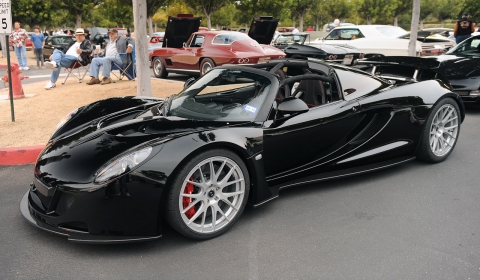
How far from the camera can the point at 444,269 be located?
2910 millimetres

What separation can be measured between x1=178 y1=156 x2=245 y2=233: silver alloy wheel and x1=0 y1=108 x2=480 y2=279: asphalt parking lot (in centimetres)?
15

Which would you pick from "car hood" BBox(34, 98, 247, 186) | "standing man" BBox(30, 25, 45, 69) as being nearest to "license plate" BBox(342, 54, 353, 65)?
"car hood" BBox(34, 98, 247, 186)

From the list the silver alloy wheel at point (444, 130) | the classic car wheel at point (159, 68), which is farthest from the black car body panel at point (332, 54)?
the silver alloy wheel at point (444, 130)

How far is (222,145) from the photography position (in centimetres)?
331

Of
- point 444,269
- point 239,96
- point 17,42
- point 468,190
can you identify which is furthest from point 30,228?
point 17,42

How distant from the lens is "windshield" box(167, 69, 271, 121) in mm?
3809

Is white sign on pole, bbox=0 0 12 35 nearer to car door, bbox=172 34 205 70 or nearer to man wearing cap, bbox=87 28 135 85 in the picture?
man wearing cap, bbox=87 28 135 85

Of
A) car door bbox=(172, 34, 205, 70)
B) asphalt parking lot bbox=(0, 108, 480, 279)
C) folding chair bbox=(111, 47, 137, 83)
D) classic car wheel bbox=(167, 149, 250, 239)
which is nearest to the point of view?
asphalt parking lot bbox=(0, 108, 480, 279)

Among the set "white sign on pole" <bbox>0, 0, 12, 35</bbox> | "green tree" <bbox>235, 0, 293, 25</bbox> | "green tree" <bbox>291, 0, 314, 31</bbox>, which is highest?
"green tree" <bbox>291, 0, 314, 31</bbox>

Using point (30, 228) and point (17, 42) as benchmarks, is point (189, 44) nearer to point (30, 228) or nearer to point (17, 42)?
point (17, 42)

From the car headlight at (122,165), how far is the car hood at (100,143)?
53 mm

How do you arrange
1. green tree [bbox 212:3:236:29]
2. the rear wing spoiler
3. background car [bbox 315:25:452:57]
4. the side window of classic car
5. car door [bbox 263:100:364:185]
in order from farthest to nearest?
green tree [bbox 212:3:236:29], background car [bbox 315:25:452:57], the side window of classic car, the rear wing spoiler, car door [bbox 263:100:364:185]

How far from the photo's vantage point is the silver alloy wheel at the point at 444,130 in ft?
16.4

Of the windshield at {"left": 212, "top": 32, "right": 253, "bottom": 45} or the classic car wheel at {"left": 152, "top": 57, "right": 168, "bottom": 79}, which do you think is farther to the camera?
the classic car wheel at {"left": 152, "top": 57, "right": 168, "bottom": 79}
